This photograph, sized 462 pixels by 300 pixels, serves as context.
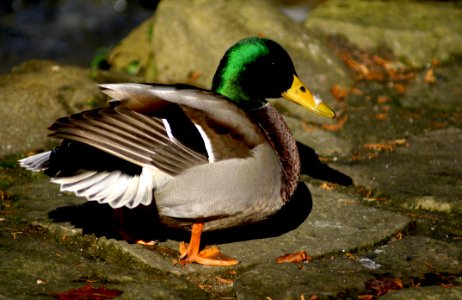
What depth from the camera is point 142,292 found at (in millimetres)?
3141

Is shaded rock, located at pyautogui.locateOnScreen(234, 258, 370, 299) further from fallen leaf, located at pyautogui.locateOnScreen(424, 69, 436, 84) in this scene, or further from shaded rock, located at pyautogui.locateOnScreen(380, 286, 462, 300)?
fallen leaf, located at pyautogui.locateOnScreen(424, 69, 436, 84)

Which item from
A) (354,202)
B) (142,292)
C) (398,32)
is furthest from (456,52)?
(142,292)

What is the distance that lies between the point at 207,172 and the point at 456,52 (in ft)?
11.9

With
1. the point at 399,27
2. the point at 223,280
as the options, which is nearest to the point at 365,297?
the point at 223,280

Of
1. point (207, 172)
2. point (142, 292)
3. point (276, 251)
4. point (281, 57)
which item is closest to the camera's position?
point (142, 292)

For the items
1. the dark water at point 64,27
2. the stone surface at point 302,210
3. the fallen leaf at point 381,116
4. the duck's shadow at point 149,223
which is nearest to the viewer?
the stone surface at point 302,210

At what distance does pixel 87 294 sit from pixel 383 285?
Answer: 3.81 ft

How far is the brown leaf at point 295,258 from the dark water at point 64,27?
550cm

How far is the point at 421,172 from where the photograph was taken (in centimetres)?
467

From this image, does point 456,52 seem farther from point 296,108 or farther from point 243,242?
point 243,242

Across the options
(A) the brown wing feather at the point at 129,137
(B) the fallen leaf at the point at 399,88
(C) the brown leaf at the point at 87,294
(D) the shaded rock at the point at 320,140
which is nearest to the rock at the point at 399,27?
(B) the fallen leaf at the point at 399,88

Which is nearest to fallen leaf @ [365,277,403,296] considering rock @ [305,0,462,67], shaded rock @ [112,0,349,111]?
shaded rock @ [112,0,349,111]

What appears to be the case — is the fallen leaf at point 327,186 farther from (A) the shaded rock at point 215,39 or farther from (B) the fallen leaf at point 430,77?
(B) the fallen leaf at point 430,77

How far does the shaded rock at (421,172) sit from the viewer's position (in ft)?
14.0
